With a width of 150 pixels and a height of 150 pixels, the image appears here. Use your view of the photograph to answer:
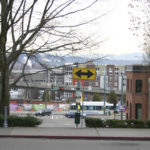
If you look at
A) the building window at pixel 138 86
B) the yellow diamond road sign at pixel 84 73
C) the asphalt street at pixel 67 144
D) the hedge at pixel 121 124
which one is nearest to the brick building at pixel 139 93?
the building window at pixel 138 86

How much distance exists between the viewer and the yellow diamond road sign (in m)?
16.4

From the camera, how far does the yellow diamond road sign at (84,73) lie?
53.8 feet

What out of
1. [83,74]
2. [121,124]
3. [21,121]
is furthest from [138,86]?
[21,121]

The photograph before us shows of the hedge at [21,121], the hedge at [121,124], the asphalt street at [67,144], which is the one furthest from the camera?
the hedge at [121,124]

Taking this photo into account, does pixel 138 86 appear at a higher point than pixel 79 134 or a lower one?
higher

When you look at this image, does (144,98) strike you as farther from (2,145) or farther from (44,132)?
(2,145)

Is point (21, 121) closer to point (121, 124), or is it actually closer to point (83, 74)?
point (83, 74)

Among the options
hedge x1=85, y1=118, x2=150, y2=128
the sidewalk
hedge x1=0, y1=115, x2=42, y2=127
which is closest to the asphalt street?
the sidewalk

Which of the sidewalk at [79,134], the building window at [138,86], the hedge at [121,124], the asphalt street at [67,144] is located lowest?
the asphalt street at [67,144]

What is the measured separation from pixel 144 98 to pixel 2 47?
2920cm

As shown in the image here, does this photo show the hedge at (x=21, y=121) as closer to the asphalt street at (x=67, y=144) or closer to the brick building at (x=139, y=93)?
the asphalt street at (x=67, y=144)

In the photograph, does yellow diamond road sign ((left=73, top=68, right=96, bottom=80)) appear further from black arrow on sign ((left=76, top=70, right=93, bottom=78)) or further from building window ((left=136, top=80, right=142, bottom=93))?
building window ((left=136, top=80, right=142, bottom=93))

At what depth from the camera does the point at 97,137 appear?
1291 centimetres

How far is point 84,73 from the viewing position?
1647 centimetres
